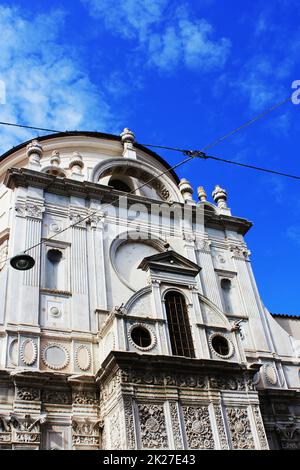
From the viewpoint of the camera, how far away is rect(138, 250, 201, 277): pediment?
19.5 m

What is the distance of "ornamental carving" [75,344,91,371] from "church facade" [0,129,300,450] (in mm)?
36

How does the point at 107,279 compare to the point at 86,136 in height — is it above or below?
below

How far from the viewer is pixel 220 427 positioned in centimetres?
1625

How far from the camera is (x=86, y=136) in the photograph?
27.9 metres

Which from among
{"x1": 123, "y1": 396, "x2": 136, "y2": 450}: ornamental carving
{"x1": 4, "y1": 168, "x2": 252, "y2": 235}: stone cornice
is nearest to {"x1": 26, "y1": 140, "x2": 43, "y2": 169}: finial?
{"x1": 4, "y1": 168, "x2": 252, "y2": 235}: stone cornice

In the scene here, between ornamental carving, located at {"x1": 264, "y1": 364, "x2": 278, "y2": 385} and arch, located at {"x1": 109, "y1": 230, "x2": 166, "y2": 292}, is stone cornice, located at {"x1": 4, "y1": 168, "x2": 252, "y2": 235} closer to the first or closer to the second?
arch, located at {"x1": 109, "y1": 230, "x2": 166, "y2": 292}

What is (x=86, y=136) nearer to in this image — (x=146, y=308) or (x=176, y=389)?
(x=146, y=308)

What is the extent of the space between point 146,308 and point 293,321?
9418 millimetres

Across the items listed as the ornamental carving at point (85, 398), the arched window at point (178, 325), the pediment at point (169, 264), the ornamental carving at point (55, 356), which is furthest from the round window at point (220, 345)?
the ornamental carving at point (55, 356)

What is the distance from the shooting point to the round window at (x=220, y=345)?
727 inches

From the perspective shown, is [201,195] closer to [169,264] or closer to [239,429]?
[169,264]

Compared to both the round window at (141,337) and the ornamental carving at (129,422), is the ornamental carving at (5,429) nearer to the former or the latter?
the ornamental carving at (129,422)

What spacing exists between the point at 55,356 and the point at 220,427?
5.71 m
